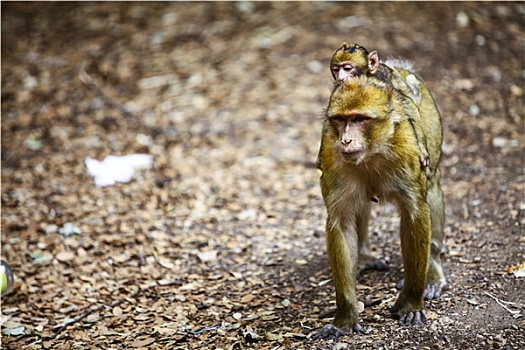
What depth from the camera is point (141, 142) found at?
1099cm

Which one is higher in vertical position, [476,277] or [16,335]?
[476,277]

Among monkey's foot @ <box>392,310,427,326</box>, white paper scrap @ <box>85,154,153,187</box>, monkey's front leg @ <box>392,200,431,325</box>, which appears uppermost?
monkey's front leg @ <box>392,200,431,325</box>

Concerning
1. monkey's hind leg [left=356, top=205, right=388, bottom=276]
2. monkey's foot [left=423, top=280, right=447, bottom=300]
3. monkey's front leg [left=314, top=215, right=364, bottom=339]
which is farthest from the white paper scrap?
monkey's foot [left=423, top=280, right=447, bottom=300]

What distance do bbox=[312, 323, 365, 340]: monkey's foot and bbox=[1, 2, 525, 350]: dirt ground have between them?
81 mm

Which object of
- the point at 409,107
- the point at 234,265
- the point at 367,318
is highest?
the point at 409,107

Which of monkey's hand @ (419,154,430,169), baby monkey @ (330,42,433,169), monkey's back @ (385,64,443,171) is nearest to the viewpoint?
monkey's hand @ (419,154,430,169)

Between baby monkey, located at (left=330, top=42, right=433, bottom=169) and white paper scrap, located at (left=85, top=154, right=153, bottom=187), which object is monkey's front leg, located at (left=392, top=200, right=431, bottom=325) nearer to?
baby monkey, located at (left=330, top=42, right=433, bottom=169)

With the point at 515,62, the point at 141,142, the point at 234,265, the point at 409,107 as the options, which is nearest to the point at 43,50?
the point at 141,142

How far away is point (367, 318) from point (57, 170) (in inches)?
223

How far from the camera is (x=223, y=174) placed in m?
10.2

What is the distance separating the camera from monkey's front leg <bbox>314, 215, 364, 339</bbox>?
597 centimetres

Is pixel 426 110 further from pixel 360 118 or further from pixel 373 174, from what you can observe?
pixel 360 118

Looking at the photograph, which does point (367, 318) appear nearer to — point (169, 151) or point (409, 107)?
point (409, 107)

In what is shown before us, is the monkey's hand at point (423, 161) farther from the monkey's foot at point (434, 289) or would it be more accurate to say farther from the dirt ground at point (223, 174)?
the monkey's foot at point (434, 289)
